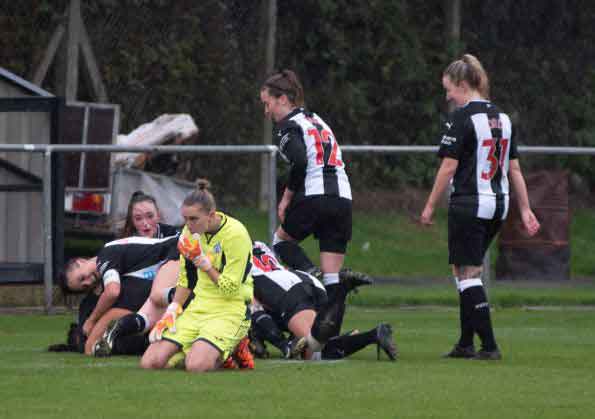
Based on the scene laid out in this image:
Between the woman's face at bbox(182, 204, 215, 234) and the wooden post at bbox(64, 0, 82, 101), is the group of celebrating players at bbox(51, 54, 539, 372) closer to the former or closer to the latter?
the woman's face at bbox(182, 204, 215, 234)

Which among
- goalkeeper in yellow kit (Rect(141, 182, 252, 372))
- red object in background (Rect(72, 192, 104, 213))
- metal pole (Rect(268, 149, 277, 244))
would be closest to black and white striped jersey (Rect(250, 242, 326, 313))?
goalkeeper in yellow kit (Rect(141, 182, 252, 372))

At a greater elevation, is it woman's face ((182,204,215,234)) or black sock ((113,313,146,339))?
woman's face ((182,204,215,234))

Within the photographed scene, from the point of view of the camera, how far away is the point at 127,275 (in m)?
9.72

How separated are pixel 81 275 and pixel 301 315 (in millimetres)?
1523

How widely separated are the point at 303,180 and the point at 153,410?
146 inches

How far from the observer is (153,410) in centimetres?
646

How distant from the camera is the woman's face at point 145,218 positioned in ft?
33.3

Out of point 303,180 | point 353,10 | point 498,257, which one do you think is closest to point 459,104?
point 303,180

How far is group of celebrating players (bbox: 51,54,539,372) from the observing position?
8.31 metres

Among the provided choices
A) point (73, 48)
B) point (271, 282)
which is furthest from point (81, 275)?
point (73, 48)

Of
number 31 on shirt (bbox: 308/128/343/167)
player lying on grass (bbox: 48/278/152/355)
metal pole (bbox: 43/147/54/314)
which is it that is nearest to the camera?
player lying on grass (bbox: 48/278/152/355)

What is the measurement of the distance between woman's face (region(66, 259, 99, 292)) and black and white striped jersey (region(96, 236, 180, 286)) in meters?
0.06

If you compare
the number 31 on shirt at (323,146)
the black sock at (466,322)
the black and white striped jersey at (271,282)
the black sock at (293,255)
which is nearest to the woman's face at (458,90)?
the black sock at (466,322)

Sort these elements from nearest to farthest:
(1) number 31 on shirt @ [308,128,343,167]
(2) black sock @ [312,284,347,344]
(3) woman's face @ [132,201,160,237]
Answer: (2) black sock @ [312,284,347,344]
(1) number 31 on shirt @ [308,128,343,167]
(3) woman's face @ [132,201,160,237]
